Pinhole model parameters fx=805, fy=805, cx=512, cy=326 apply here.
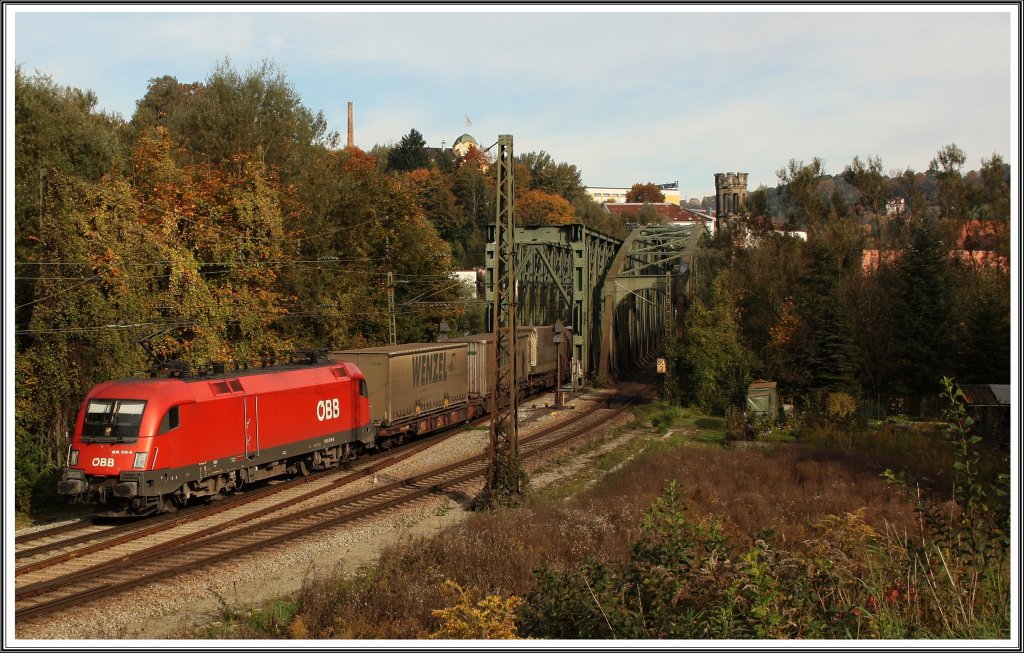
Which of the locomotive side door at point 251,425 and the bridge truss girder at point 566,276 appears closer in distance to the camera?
the locomotive side door at point 251,425

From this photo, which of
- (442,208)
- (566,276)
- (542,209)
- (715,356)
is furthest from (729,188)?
(715,356)

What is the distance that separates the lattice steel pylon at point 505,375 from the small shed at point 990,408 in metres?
16.4

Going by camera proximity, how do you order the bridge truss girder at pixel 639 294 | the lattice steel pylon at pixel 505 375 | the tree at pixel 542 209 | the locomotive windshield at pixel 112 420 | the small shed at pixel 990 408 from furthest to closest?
the tree at pixel 542 209, the bridge truss girder at pixel 639 294, the small shed at pixel 990 408, the lattice steel pylon at pixel 505 375, the locomotive windshield at pixel 112 420

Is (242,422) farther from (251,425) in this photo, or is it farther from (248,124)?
(248,124)

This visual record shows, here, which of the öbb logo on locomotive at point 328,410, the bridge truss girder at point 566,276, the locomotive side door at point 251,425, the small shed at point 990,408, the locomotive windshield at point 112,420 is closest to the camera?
the locomotive windshield at point 112,420

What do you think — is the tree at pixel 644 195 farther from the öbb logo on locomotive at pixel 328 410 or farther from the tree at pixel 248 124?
the öbb logo on locomotive at pixel 328 410

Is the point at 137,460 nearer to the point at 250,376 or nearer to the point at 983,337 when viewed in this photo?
the point at 250,376

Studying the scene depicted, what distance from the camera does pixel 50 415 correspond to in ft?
76.1


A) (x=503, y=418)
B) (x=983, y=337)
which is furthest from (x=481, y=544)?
(x=983, y=337)

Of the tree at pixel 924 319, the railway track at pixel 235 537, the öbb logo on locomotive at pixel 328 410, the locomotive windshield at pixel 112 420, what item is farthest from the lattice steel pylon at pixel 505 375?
the tree at pixel 924 319

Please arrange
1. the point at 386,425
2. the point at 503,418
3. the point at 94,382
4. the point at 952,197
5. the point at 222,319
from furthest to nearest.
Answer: the point at 952,197 < the point at 222,319 < the point at 386,425 < the point at 94,382 < the point at 503,418

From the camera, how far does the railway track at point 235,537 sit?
526 inches

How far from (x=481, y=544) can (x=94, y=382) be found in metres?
14.3

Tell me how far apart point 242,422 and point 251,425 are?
37 cm
